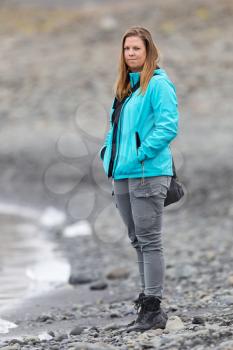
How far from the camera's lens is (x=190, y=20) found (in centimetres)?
4481

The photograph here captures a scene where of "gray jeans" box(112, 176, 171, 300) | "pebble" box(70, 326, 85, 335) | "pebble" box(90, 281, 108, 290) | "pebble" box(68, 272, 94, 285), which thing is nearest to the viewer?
"gray jeans" box(112, 176, 171, 300)

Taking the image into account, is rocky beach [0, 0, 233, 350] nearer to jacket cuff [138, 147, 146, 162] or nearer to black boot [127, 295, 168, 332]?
black boot [127, 295, 168, 332]

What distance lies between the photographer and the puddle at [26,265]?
32.8 feet

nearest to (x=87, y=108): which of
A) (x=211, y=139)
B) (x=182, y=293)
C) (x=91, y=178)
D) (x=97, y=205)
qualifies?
(x=211, y=139)

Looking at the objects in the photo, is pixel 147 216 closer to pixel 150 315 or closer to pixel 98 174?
pixel 150 315

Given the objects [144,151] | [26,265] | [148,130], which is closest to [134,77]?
[148,130]

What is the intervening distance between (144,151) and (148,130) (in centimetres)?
19

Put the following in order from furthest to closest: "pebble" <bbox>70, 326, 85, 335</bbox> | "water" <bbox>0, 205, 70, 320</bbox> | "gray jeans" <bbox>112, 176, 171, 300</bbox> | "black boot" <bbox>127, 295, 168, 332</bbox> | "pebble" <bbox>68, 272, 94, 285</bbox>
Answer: "pebble" <bbox>68, 272, 94, 285</bbox> < "water" <bbox>0, 205, 70, 320</bbox> < "pebble" <bbox>70, 326, 85, 335</bbox> < "black boot" <bbox>127, 295, 168, 332</bbox> < "gray jeans" <bbox>112, 176, 171, 300</bbox>

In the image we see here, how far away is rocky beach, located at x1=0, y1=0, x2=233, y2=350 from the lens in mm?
7328

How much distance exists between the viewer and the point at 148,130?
5.84m

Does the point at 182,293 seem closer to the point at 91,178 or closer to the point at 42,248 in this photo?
the point at 42,248

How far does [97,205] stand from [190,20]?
87.7ft

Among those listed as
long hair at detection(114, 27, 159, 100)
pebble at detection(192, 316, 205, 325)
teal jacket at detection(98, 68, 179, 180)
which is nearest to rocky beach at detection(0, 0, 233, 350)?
pebble at detection(192, 316, 205, 325)

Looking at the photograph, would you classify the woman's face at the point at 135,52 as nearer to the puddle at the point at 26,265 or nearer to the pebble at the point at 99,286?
the puddle at the point at 26,265
